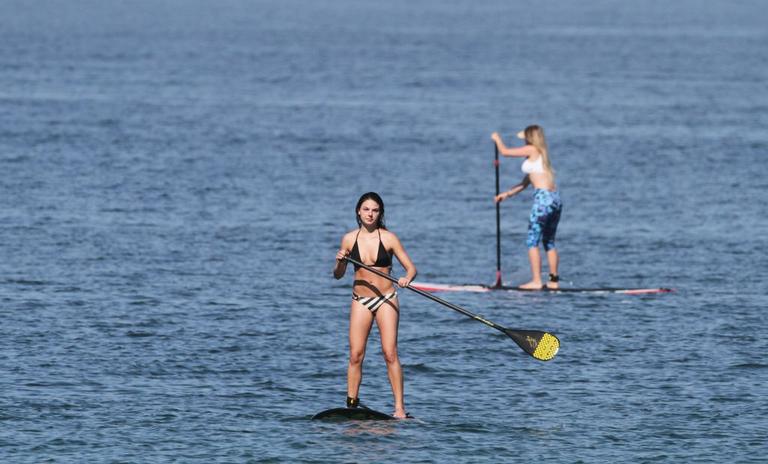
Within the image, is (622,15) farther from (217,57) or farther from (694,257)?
(694,257)

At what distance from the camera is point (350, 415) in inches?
645

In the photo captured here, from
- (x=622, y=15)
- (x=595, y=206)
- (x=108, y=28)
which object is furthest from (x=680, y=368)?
(x=622, y=15)

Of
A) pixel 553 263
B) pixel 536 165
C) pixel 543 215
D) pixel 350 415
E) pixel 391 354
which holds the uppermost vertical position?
pixel 536 165

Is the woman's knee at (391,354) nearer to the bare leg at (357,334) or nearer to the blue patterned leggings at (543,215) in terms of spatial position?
the bare leg at (357,334)

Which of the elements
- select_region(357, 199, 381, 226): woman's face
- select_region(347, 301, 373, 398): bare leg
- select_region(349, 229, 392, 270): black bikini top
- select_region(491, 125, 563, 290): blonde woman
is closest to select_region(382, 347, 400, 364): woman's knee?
select_region(347, 301, 373, 398): bare leg

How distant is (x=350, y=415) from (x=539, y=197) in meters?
8.25

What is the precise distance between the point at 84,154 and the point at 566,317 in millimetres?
20161

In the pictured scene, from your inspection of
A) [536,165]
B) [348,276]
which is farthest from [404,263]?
A: [348,276]

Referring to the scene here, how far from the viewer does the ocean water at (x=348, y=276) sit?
53.5 ft

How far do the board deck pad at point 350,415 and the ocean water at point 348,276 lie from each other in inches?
8.7

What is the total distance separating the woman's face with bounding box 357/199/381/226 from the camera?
15.8 meters

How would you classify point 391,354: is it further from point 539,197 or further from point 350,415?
point 539,197

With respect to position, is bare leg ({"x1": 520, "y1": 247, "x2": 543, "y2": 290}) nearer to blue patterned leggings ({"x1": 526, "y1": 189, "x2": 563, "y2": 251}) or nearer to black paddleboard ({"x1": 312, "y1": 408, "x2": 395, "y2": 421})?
blue patterned leggings ({"x1": 526, "y1": 189, "x2": 563, "y2": 251})

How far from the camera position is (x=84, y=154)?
39562mm
